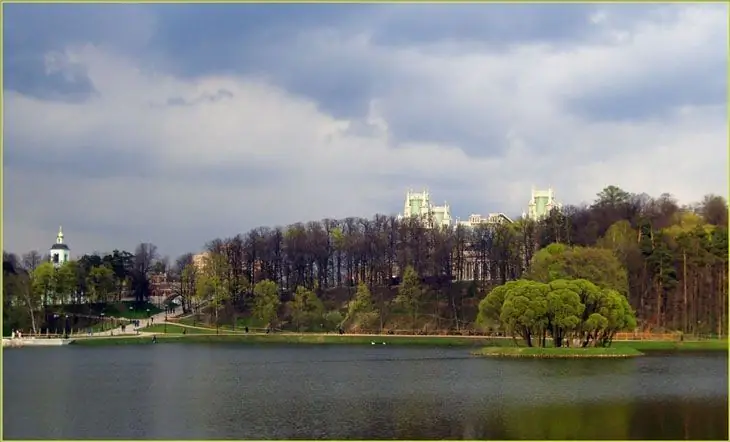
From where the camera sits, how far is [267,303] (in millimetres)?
75938

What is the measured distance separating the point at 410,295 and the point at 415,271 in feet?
25.0

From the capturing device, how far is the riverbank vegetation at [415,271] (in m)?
63.4

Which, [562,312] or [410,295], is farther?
[410,295]

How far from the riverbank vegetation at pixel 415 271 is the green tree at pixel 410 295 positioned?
4.2 inches

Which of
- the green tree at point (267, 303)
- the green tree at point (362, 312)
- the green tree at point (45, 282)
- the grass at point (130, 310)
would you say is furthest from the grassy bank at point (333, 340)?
the grass at point (130, 310)

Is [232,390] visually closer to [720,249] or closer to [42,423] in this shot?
[42,423]

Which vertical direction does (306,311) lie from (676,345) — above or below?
above

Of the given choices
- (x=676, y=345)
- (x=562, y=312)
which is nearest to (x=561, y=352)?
(x=562, y=312)

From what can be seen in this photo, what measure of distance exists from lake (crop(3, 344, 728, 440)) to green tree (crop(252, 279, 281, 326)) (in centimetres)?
2530

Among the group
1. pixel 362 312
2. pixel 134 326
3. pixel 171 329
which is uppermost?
pixel 362 312

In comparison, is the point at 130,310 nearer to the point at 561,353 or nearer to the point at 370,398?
the point at 561,353

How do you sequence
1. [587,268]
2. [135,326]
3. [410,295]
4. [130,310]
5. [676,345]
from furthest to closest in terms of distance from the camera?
[130,310], [135,326], [410,295], [587,268], [676,345]

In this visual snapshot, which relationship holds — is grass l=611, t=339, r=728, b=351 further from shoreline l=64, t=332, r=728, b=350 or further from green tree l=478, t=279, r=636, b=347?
green tree l=478, t=279, r=636, b=347

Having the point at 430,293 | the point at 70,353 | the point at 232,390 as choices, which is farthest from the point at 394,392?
the point at 430,293
